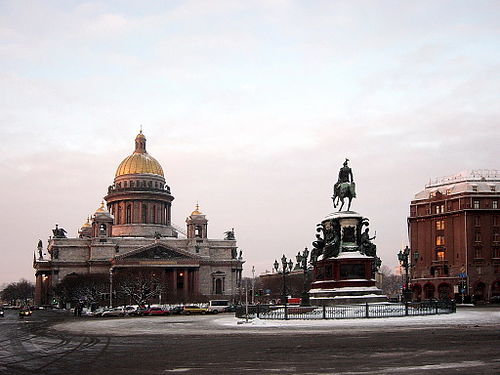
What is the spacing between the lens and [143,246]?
166 metres

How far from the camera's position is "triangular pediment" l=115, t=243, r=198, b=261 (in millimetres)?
163000

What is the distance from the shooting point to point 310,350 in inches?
1025

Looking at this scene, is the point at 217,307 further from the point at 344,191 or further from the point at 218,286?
the point at 218,286

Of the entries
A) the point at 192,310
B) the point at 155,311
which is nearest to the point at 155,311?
the point at 155,311

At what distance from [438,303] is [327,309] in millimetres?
9238

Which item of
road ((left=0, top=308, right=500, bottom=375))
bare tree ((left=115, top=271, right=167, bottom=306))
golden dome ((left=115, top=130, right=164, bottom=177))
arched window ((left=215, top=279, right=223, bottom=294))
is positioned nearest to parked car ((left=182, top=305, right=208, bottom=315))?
bare tree ((left=115, top=271, right=167, bottom=306))

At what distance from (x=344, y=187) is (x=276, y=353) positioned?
3376cm

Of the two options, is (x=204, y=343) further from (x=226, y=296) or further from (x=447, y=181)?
(x=226, y=296)

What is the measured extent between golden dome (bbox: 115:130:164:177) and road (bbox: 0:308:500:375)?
150 m

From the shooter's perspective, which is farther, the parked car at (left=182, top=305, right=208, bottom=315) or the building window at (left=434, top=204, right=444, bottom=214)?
the building window at (left=434, top=204, right=444, bottom=214)

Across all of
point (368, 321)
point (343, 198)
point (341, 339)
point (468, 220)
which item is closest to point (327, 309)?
point (368, 321)

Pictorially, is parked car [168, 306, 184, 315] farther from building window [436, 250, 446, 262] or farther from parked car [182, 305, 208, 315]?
building window [436, 250, 446, 262]

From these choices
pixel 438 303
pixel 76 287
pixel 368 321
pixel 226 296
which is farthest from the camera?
pixel 226 296

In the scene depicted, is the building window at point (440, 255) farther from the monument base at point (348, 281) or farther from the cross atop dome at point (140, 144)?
the cross atop dome at point (140, 144)
